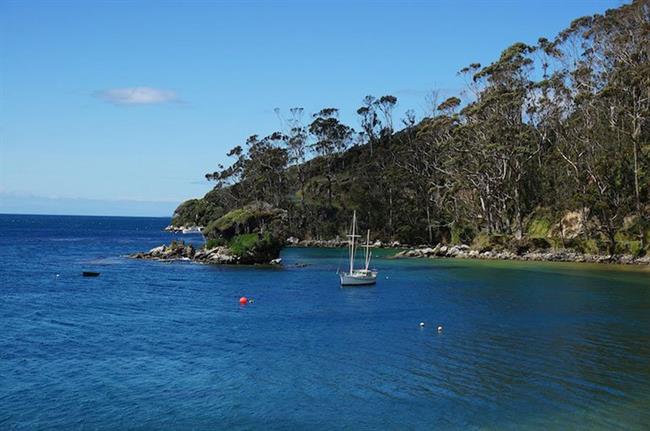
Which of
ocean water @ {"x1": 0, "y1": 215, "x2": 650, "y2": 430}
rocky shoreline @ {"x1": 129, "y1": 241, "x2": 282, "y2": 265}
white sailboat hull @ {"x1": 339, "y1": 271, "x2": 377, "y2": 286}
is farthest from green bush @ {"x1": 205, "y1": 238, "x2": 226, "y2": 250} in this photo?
white sailboat hull @ {"x1": 339, "y1": 271, "x2": 377, "y2": 286}

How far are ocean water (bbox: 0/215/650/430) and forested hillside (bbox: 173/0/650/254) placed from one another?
27.2 metres

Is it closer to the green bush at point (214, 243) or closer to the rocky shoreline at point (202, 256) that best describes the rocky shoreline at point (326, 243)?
the rocky shoreline at point (202, 256)

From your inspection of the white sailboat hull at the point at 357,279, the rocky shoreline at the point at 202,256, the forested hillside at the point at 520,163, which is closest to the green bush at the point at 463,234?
the forested hillside at the point at 520,163

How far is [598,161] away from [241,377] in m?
66.5

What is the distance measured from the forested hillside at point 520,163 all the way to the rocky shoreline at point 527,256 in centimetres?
199

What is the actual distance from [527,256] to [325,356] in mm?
59400

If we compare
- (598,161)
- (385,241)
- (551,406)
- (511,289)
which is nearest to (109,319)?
(551,406)

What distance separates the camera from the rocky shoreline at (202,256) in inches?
3009

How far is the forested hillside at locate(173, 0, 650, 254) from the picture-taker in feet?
254

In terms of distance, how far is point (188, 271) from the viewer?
68625 millimetres

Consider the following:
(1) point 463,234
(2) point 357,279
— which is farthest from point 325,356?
(1) point 463,234

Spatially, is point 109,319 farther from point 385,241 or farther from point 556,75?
point 385,241

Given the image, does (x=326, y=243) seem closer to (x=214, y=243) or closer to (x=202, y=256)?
(x=214, y=243)

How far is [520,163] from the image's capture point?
9369cm
